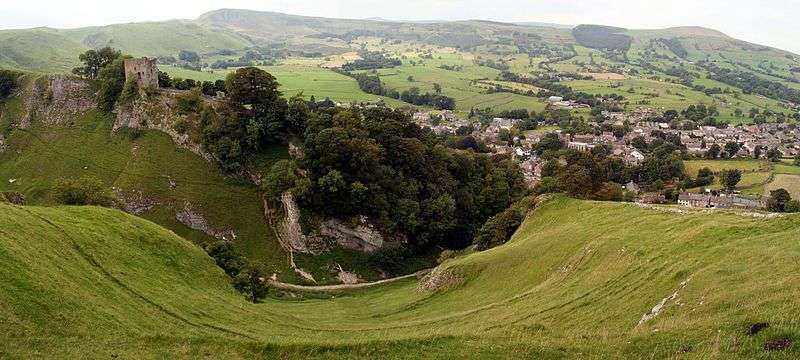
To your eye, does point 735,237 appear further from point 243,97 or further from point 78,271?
point 243,97

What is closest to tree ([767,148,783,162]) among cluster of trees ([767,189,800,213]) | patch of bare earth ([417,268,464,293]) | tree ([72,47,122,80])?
cluster of trees ([767,189,800,213])

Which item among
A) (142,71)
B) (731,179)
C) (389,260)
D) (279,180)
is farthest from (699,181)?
(142,71)

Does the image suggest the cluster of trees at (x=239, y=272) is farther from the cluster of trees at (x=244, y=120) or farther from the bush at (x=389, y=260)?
the cluster of trees at (x=244, y=120)

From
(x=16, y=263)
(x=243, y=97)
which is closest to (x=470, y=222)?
(x=243, y=97)

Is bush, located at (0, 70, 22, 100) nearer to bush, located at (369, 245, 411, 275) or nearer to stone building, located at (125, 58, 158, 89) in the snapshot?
stone building, located at (125, 58, 158, 89)

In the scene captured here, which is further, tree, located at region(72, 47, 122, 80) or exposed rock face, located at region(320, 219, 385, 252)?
tree, located at region(72, 47, 122, 80)

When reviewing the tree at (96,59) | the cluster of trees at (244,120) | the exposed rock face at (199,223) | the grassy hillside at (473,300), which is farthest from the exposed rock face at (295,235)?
the tree at (96,59)
